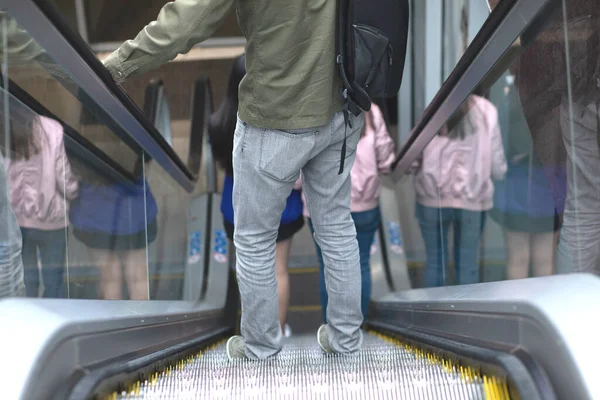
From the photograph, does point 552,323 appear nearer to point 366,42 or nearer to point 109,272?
point 366,42

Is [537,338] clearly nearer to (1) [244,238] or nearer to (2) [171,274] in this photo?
(1) [244,238]

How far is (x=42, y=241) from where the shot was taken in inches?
91.2

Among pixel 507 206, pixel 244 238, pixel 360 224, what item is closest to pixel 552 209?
pixel 507 206

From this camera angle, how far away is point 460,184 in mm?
3742

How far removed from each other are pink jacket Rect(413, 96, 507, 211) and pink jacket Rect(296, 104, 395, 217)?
286 mm

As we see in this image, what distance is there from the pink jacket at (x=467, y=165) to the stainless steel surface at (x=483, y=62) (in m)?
0.06

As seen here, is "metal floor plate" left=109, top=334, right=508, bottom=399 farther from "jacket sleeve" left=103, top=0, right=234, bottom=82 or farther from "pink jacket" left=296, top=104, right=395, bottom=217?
"pink jacket" left=296, top=104, right=395, bottom=217

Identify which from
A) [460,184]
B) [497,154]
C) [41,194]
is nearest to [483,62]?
[497,154]

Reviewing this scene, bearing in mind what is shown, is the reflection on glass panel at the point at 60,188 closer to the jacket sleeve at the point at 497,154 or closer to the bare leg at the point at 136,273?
the bare leg at the point at 136,273

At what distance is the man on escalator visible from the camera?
2.14 meters

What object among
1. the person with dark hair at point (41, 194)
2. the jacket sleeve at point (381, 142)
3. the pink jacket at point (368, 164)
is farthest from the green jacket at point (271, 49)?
the jacket sleeve at point (381, 142)

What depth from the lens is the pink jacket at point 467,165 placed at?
121 inches

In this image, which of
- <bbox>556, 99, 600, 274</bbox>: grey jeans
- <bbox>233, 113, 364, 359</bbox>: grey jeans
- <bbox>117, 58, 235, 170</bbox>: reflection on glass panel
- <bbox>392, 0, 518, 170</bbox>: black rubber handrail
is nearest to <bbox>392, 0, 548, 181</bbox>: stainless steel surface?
<bbox>392, 0, 518, 170</bbox>: black rubber handrail

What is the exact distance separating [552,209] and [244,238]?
1033 mm
